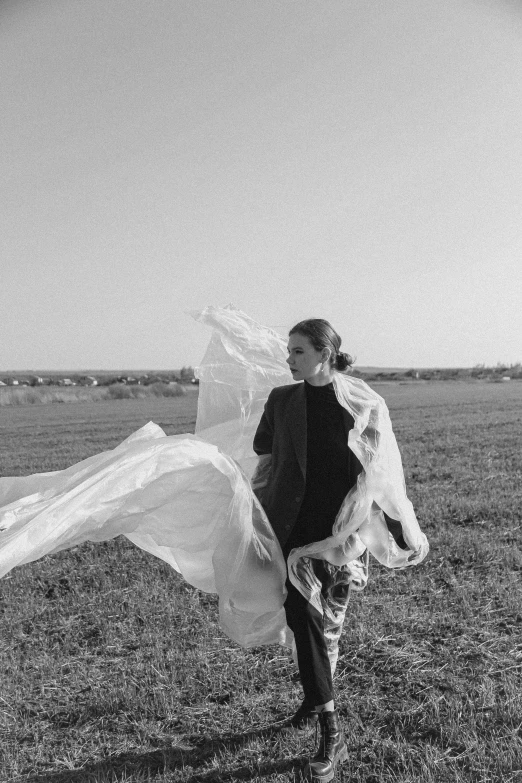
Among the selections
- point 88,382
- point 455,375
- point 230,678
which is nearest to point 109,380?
point 88,382

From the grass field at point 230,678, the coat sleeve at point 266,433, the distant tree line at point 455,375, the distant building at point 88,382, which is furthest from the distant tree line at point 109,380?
the coat sleeve at point 266,433

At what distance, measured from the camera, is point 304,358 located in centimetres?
351

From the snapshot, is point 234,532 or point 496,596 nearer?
point 234,532

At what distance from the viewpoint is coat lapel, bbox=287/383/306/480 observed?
3.51m

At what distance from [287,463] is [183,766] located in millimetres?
1580

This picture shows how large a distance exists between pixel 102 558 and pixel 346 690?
366cm

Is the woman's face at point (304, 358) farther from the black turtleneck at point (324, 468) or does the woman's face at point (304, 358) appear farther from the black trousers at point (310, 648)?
the black trousers at point (310, 648)

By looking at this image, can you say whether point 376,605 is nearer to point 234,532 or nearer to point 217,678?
point 217,678

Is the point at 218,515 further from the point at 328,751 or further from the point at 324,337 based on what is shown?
the point at 328,751

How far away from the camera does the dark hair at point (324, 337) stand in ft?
11.5

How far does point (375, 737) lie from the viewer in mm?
3418

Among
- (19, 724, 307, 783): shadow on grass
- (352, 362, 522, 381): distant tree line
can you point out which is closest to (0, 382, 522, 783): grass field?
(19, 724, 307, 783): shadow on grass

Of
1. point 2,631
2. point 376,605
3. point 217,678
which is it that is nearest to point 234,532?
point 217,678

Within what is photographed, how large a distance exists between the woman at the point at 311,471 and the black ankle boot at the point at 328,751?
12 centimetres
